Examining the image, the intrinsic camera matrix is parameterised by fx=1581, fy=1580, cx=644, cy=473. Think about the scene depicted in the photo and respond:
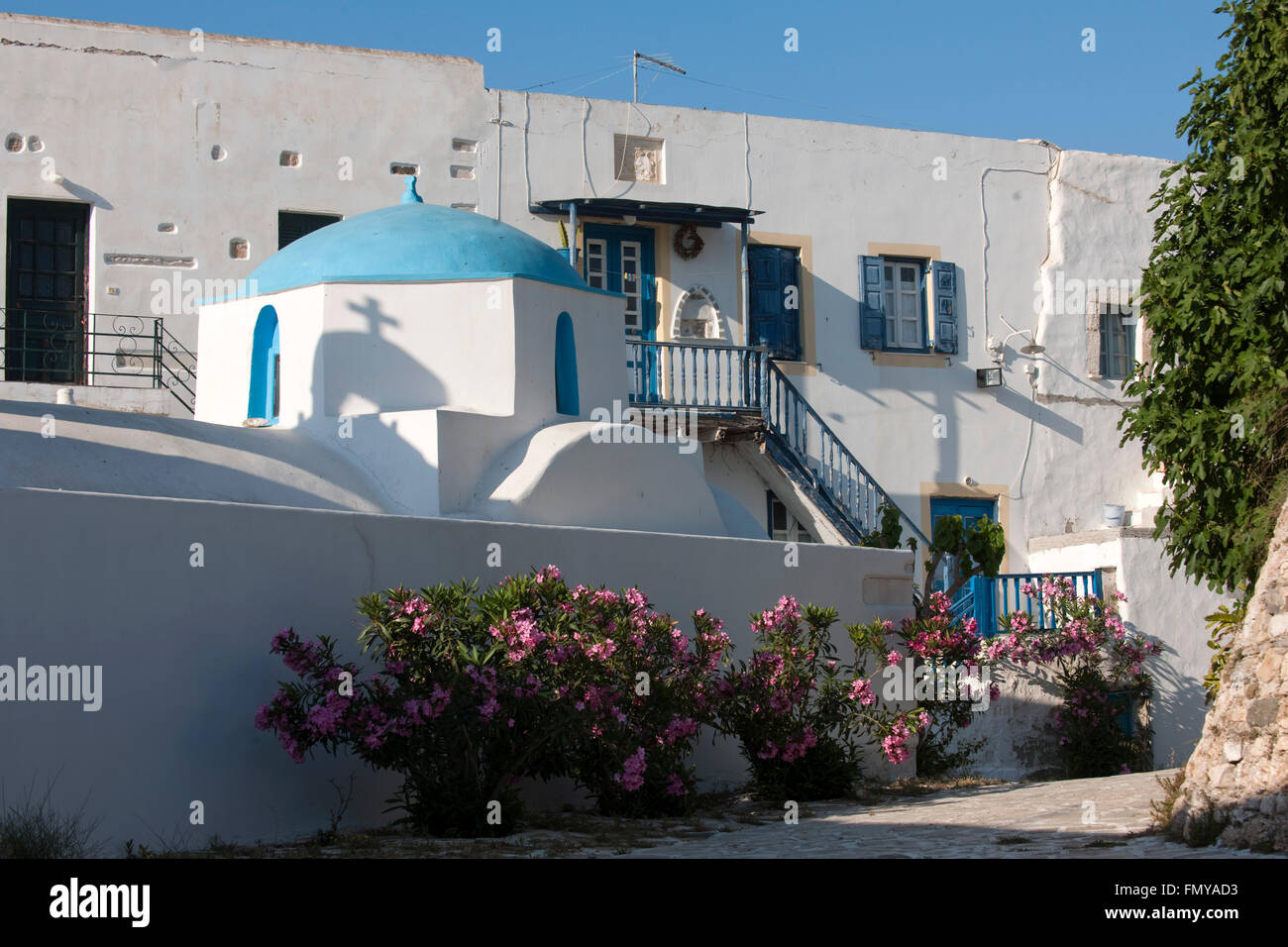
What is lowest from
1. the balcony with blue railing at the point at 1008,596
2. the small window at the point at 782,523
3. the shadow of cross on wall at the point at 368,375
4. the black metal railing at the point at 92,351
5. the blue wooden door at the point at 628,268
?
the balcony with blue railing at the point at 1008,596

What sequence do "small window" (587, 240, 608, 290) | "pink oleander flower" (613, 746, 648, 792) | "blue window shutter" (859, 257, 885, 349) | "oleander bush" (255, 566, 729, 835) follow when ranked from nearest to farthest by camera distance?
1. "oleander bush" (255, 566, 729, 835)
2. "pink oleander flower" (613, 746, 648, 792)
3. "small window" (587, 240, 608, 290)
4. "blue window shutter" (859, 257, 885, 349)

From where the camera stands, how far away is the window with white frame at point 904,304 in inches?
761

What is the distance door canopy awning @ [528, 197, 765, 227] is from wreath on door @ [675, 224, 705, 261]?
108mm

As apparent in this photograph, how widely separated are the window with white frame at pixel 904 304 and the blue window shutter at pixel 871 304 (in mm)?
242

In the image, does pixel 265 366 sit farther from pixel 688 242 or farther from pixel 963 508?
pixel 963 508

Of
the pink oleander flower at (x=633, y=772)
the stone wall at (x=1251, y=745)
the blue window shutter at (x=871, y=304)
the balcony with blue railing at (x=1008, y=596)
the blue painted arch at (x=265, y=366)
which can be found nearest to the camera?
the stone wall at (x=1251, y=745)

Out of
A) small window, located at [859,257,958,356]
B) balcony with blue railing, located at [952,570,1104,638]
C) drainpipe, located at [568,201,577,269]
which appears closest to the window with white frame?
small window, located at [859,257,958,356]

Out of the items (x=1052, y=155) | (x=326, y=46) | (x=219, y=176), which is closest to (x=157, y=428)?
(x=219, y=176)

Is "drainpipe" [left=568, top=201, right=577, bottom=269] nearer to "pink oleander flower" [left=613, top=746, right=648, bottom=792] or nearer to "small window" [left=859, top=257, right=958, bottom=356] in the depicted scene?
"small window" [left=859, top=257, right=958, bottom=356]

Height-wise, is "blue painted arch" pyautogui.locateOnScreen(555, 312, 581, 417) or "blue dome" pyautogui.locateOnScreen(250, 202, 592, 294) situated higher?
"blue dome" pyautogui.locateOnScreen(250, 202, 592, 294)

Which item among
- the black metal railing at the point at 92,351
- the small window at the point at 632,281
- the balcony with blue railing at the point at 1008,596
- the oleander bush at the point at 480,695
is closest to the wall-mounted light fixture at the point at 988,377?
the balcony with blue railing at the point at 1008,596

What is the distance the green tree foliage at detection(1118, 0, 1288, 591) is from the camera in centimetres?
1095

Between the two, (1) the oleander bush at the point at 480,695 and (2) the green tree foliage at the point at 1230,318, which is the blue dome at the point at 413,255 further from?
(2) the green tree foliage at the point at 1230,318
